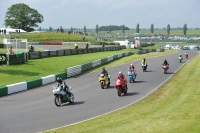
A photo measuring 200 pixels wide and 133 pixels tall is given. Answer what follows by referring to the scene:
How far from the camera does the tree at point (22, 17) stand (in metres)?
121

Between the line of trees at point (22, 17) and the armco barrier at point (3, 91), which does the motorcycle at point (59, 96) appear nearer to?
the armco barrier at point (3, 91)

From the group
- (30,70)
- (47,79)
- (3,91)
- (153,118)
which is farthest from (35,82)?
(153,118)

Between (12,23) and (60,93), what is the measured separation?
105943 millimetres

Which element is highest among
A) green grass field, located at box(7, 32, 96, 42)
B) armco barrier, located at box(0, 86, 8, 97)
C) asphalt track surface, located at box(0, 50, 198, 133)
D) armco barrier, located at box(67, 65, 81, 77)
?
green grass field, located at box(7, 32, 96, 42)

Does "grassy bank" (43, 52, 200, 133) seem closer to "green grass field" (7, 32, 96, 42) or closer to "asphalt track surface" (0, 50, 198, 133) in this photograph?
"asphalt track surface" (0, 50, 198, 133)

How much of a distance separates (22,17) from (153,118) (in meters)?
113

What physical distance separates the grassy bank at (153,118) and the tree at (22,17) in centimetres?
10630

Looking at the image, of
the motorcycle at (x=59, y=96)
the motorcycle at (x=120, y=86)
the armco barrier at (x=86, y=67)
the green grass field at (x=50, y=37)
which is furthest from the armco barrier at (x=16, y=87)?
the green grass field at (x=50, y=37)

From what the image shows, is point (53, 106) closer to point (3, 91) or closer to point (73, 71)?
point (3, 91)

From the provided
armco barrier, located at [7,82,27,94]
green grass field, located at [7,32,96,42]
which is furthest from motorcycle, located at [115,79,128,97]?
green grass field, located at [7,32,96,42]

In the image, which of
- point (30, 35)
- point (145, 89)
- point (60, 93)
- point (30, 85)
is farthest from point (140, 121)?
point (30, 35)

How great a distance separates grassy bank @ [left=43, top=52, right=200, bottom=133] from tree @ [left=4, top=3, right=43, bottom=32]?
106298 mm

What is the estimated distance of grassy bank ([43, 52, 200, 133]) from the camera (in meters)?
12.8

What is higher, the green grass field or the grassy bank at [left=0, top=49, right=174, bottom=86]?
the green grass field
